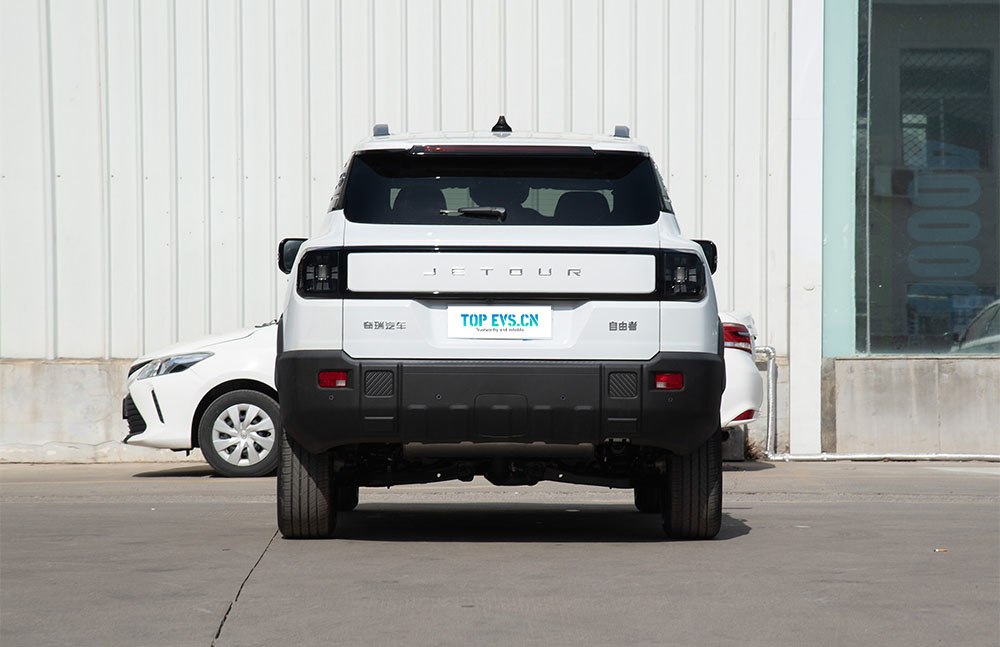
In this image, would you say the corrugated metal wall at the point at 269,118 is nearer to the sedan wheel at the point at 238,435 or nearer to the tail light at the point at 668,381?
the sedan wheel at the point at 238,435

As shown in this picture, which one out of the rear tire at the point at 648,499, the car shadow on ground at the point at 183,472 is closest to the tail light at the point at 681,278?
the rear tire at the point at 648,499

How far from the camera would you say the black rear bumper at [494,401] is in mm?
6184

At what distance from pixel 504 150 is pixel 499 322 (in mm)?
848

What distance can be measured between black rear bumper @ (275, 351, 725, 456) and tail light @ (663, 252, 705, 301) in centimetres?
25

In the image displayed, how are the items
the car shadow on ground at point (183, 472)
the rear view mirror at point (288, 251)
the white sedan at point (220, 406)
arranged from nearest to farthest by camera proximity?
the rear view mirror at point (288, 251) < the white sedan at point (220, 406) < the car shadow on ground at point (183, 472)

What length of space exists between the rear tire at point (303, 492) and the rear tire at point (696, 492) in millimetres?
1577

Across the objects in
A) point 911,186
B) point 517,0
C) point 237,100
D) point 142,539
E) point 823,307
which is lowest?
point 142,539

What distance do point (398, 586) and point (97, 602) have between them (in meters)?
1.08

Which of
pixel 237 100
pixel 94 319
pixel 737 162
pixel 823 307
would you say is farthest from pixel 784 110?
pixel 94 319

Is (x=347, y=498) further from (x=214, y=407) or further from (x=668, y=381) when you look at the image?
(x=214, y=407)

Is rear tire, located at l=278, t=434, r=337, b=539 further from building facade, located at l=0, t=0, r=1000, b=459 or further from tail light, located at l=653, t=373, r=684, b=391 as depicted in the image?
building facade, located at l=0, t=0, r=1000, b=459

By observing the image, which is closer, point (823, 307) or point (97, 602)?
point (97, 602)

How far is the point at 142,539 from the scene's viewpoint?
7.18 metres

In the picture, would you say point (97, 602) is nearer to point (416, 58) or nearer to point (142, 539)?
point (142, 539)
